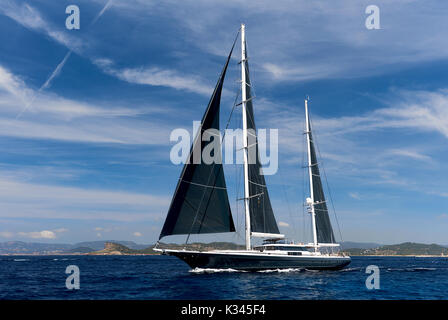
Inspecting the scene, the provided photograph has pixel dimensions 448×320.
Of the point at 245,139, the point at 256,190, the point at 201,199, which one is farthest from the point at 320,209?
the point at 201,199

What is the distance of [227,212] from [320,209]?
17797mm

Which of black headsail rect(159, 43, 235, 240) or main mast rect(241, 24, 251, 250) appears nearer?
black headsail rect(159, 43, 235, 240)

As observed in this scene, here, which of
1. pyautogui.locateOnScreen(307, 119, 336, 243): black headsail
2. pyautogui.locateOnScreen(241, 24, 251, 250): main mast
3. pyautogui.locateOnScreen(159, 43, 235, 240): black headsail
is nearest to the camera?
pyautogui.locateOnScreen(159, 43, 235, 240): black headsail

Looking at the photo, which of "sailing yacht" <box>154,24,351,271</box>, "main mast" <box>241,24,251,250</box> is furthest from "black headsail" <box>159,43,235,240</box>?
"main mast" <box>241,24,251,250</box>

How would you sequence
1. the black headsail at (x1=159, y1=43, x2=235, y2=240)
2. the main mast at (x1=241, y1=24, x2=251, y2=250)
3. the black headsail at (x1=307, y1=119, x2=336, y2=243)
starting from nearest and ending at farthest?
the black headsail at (x1=159, y1=43, x2=235, y2=240) → the main mast at (x1=241, y1=24, x2=251, y2=250) → the black headsail at (x1=307, y1=119, x2=336, y2=243)

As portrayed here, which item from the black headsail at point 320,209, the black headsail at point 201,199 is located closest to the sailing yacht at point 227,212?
the black headsail at point 201,199

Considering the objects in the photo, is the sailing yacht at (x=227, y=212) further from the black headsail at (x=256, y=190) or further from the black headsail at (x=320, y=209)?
the black headsail at (x=320, y=209)

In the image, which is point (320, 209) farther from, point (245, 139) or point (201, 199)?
point (201, 199)

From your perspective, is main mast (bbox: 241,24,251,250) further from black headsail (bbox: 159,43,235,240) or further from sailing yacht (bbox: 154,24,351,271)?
black headsail (bbox: 159,43,235,240)

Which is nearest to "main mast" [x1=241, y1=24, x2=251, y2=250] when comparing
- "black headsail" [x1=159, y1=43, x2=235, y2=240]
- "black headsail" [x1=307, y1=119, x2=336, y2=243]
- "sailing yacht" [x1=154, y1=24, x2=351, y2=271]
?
"sailing yacht" [x1=154, y1=24, x2=351, y2=271]

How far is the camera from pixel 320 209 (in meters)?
49.7

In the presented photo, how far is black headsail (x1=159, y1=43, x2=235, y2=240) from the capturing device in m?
35.2

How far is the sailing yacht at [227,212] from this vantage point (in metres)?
35.7
